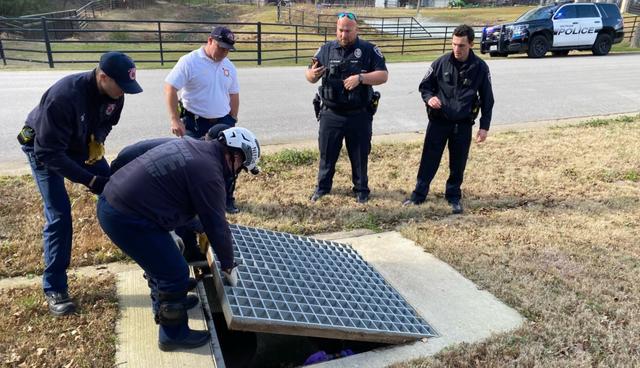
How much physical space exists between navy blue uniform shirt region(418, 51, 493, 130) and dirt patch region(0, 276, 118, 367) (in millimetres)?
3389

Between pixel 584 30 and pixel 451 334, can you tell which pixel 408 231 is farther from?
pixel 584 30

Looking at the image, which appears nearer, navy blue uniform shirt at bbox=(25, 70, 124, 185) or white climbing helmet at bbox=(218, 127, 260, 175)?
white climbing helmet at bbox=(218, 127, 260, 175)

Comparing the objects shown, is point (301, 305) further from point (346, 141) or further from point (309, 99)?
point (309, 99)

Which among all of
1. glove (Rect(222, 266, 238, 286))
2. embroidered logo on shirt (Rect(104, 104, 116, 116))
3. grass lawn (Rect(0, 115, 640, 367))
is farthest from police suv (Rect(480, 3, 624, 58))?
glove (Rect(222, 266, 238, 286))

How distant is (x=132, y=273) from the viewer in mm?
3854

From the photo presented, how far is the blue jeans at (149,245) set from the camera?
2693mm

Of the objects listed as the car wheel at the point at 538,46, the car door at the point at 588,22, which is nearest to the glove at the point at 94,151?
the car wheel at the point at 538,46

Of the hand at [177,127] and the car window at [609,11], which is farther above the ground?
the car window at [609,11]

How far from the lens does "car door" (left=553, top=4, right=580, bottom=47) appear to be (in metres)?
18.6

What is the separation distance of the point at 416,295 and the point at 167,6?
44219 millimetres

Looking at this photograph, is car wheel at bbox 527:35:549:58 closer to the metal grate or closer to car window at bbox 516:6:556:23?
car window at bbox 516:6:556:23

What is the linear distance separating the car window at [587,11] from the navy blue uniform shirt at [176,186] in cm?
2043

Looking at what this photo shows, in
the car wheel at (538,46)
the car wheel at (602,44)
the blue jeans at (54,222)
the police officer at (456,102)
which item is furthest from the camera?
the car wheel at (602,44)

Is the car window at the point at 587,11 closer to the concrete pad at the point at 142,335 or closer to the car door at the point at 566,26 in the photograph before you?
the car door at the point at 566,26
